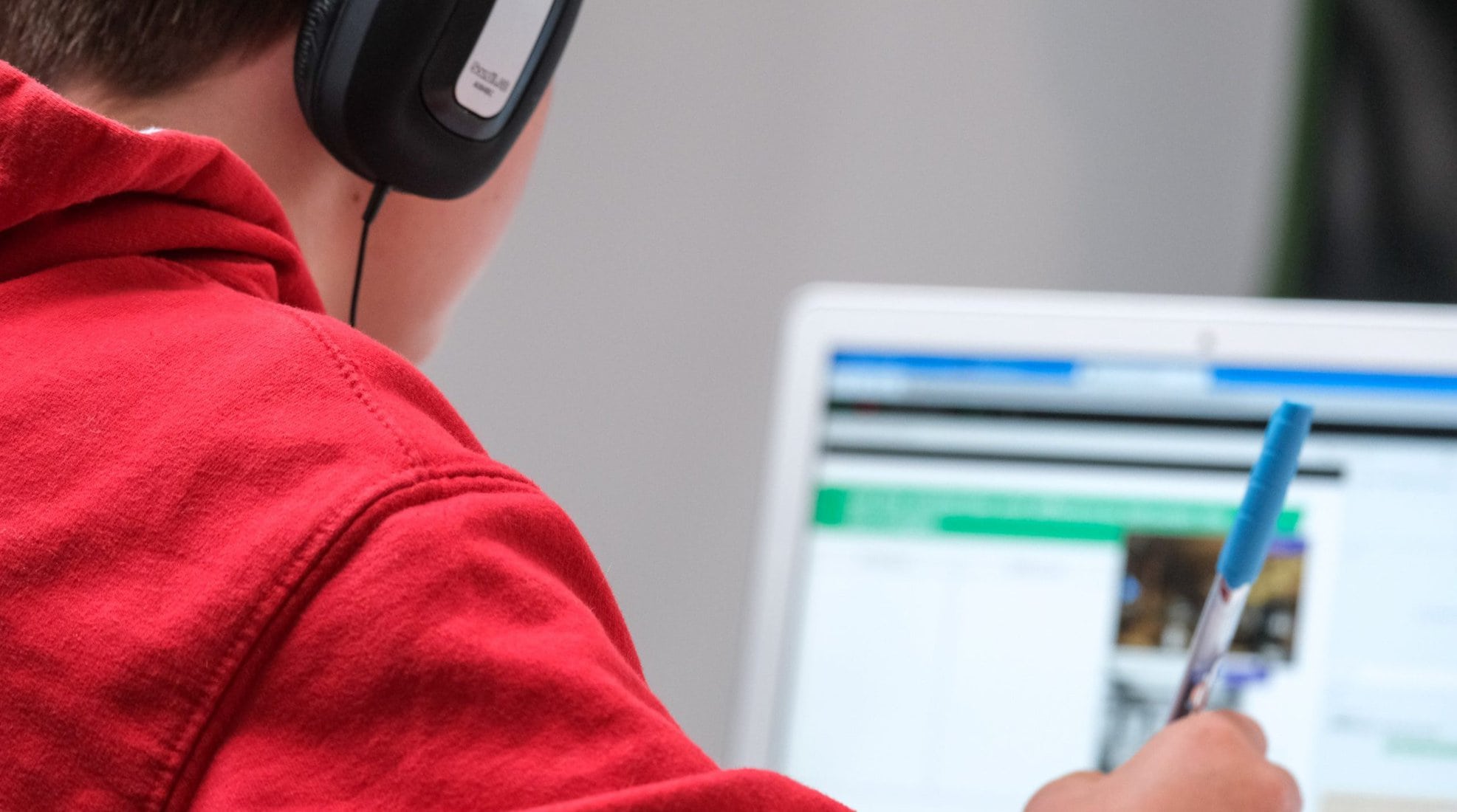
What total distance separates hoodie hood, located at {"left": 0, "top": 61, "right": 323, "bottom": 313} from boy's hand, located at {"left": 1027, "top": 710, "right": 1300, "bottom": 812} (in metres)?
0.29

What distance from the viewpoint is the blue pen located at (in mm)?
418

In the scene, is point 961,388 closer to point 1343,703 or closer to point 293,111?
point 1343,703

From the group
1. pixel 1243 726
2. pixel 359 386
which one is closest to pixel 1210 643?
pixel 1243 726

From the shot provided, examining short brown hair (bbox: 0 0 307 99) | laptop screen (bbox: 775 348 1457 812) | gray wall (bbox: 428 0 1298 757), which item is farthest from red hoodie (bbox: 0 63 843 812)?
gray wall (bbox: 428 0 1298 757)

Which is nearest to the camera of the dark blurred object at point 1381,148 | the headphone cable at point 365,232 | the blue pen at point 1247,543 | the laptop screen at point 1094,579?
the blue pen at point 1247,543

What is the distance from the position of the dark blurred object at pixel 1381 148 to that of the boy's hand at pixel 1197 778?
68cm

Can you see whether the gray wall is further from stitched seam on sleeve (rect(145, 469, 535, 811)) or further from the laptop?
stitched seam on sleeve (rect(145, 469, 535, 811))

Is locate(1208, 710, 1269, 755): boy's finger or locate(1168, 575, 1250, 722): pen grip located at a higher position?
locate(1168, 575, 1250, 722): pen grip

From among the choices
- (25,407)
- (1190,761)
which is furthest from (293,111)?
(1190,761)

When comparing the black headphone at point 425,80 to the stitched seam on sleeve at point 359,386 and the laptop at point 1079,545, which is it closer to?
the stitched seam on sleeve at point 359,386

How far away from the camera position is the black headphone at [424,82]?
0.48m

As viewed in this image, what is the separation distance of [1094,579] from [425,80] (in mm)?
416

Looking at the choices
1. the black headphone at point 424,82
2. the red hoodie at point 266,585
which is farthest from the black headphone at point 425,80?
the red hoodie at point 266,585

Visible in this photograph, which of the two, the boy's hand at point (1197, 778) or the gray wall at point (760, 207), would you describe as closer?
the boy's hand at point (1197, 778)
